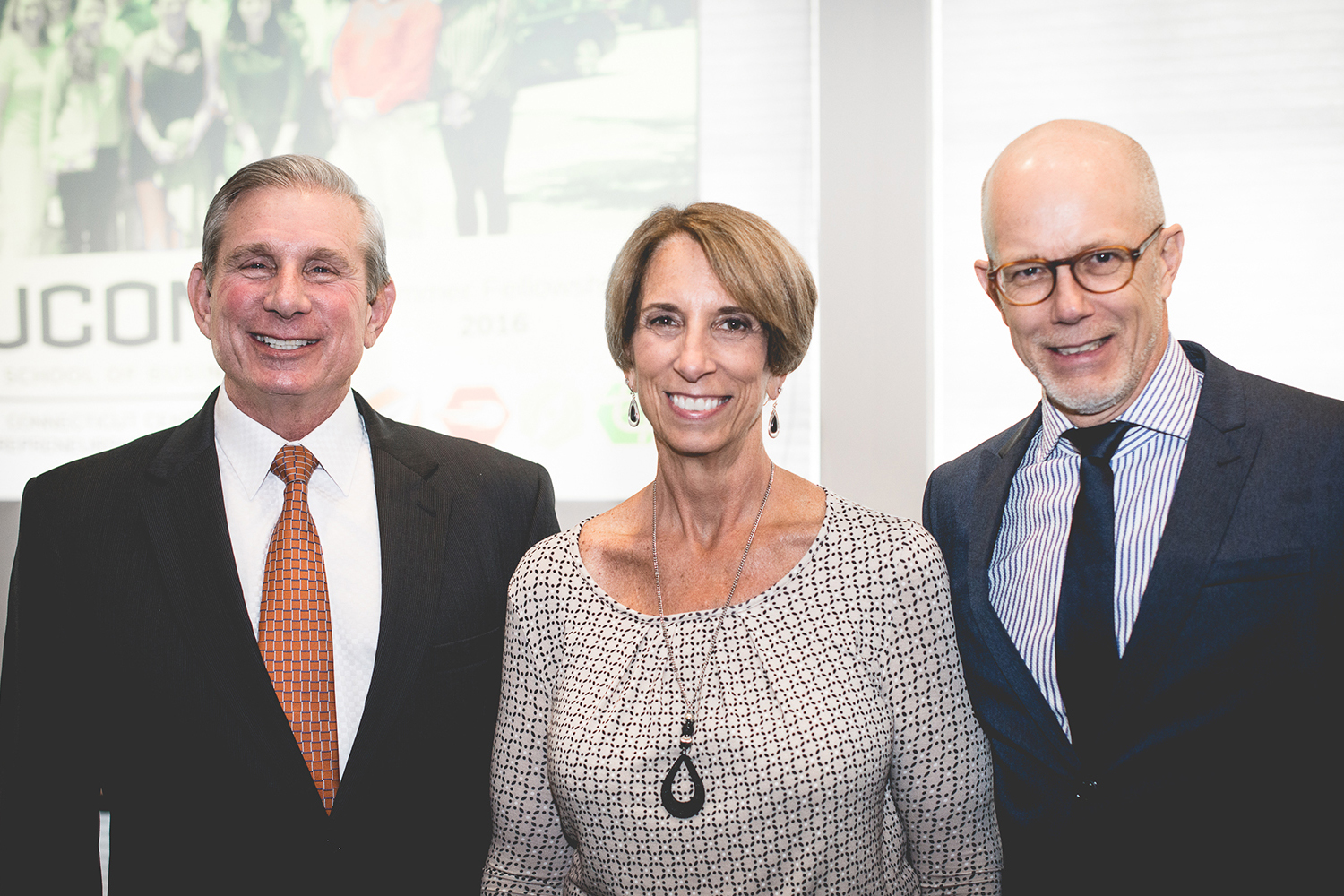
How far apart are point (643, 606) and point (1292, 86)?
A: 9.40 feet

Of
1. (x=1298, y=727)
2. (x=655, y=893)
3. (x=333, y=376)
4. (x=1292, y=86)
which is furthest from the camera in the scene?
(x=1292, y=86)

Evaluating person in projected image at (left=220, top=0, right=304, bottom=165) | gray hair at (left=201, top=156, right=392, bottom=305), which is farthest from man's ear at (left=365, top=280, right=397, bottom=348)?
person in projected image at (left=220, top=0, right=304, bottom=165)

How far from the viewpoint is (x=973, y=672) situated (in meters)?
1.54

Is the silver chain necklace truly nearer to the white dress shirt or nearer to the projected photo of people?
the white dress shirt

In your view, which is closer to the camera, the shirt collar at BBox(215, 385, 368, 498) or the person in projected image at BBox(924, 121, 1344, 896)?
the person in projected image at BBox(924, 121, 1344, 896)

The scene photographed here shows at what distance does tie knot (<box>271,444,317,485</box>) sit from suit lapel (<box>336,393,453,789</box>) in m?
0.13

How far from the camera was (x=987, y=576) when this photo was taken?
1.54 m

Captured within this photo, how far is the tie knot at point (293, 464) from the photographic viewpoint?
1.64 metres

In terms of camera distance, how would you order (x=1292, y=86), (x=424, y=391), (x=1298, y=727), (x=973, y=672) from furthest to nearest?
(x=424, y=391)
(x=1292, y=86)
(x=973, y=672)
(x=1298, y=727)

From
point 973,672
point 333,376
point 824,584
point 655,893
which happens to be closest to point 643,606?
point 824,584

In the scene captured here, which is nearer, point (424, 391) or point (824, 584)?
point (824, 584)

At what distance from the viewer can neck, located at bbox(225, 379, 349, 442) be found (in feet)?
5.42

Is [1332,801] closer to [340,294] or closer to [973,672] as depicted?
[973,672]

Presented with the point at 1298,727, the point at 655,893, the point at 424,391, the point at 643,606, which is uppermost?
the point at 424,391
